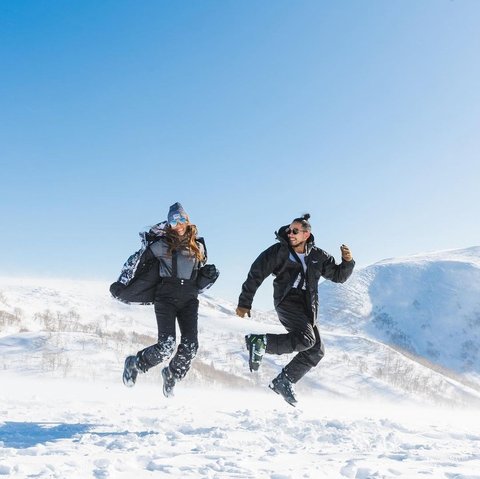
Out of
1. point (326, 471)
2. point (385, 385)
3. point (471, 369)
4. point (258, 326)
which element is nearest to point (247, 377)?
point (385, 385)

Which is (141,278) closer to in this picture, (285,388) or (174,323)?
(174,323)

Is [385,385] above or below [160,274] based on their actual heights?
below

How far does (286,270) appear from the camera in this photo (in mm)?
6578

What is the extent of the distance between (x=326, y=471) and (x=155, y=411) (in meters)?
3.19

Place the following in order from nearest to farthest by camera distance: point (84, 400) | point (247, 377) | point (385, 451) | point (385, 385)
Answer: point (385, 451), point (84, 400), point (247, 377), point (385, 385)

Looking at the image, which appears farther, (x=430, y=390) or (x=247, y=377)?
(x=430, y=390)

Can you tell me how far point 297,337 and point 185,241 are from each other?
6.39ft

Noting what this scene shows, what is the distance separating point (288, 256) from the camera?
6.54 meters

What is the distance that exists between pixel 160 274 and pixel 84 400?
2.23 m

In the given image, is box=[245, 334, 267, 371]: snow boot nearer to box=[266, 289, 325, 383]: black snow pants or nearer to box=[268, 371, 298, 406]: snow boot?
box=[266, 289, 325, 383]: black snow pants

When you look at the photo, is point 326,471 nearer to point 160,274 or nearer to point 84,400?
point 160,274

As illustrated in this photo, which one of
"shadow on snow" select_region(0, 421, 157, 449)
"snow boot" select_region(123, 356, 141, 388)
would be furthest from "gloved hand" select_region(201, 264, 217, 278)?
"shadow on snow" select_region(0, 421, 157, 449)

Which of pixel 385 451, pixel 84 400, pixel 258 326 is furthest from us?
pixel 258 326

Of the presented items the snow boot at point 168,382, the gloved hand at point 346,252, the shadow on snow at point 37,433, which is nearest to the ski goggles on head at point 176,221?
the snow boot at point 168,382
